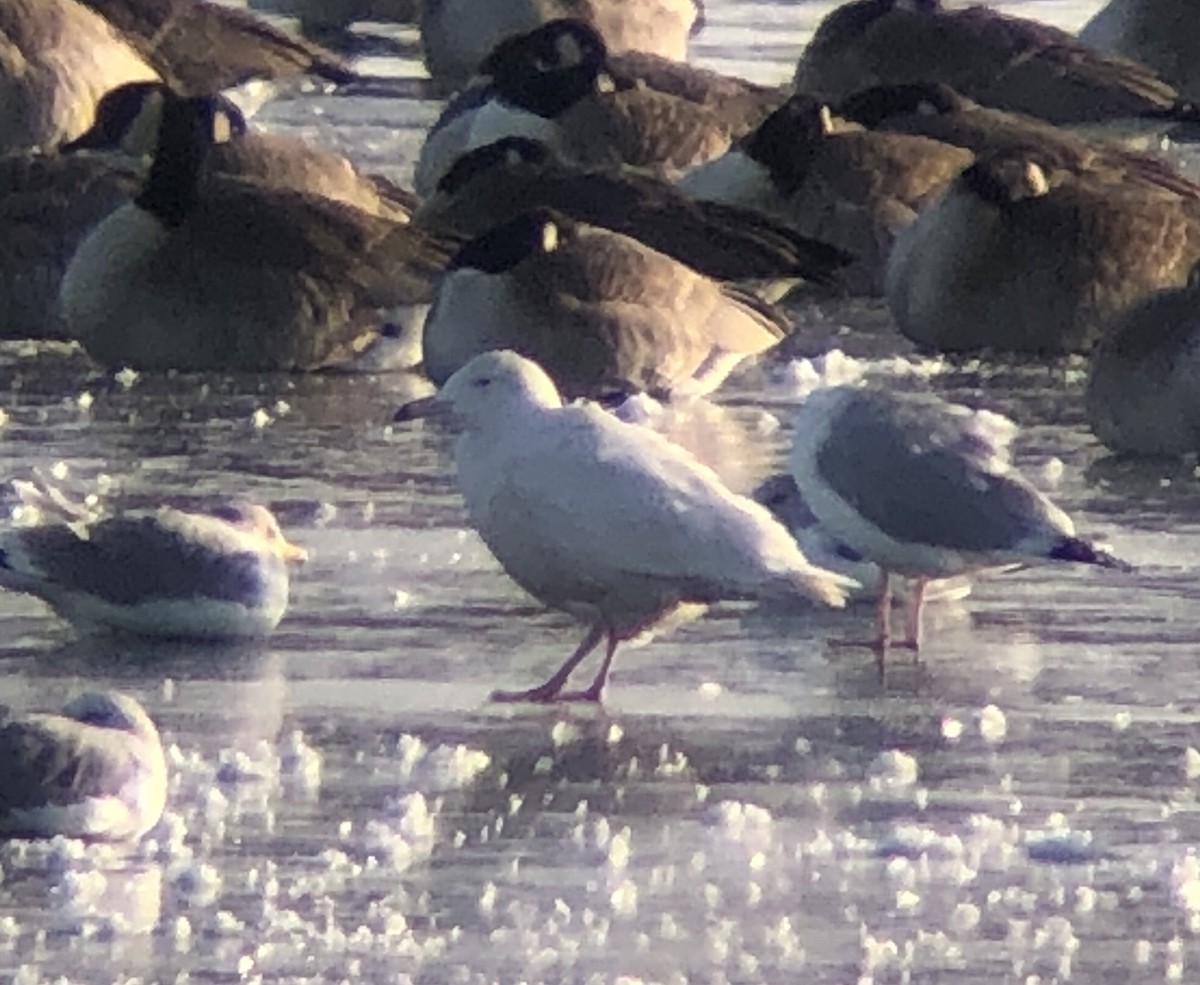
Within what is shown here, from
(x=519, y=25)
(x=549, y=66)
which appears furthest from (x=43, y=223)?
(x=519, y=25)

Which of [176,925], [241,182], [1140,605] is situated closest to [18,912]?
[176,925]

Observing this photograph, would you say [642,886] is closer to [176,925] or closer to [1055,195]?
[176,925]

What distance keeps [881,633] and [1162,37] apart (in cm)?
1099

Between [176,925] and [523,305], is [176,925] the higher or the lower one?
the higher one

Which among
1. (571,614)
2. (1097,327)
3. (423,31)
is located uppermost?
(571,614)

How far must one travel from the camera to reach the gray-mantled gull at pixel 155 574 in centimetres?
901

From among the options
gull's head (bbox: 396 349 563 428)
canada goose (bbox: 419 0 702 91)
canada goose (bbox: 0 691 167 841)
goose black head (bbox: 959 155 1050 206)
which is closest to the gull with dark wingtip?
gull's head (bbox: 396 349 563 428)

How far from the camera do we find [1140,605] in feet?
31.3

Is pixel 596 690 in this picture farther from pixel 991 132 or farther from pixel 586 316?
pixel 991 132

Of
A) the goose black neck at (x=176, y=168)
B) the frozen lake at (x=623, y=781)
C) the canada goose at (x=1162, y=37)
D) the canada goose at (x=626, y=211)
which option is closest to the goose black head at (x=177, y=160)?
the goose black neck at (x=176, y=168)

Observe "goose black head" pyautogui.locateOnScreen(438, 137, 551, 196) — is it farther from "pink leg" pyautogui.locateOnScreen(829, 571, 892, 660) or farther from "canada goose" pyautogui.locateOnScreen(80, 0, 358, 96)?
"pink leg" pyautogui.locateOnScreen(829, 571, 892, 660)

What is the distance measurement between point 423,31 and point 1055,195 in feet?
23.1

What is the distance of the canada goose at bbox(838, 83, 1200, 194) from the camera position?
14.5 metres

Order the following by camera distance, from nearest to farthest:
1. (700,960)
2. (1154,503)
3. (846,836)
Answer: (700,960)
(846,836)
(1154,503)
